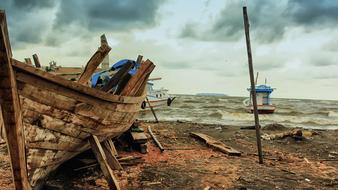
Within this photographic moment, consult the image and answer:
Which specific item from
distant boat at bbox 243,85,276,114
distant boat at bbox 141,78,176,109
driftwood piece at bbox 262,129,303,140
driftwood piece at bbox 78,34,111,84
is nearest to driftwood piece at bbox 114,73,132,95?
driftwood piece at bbox 78,34,111,84

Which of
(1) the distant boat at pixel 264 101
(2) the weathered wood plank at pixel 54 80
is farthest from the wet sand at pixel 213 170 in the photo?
(1) the distant boat at pixel 264 101

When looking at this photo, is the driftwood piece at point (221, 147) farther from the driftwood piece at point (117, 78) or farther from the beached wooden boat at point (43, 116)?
the beached wooden boat at point (43, 116)

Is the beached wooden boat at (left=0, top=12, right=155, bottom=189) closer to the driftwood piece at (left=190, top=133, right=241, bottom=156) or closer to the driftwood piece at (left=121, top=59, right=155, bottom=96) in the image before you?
the driftwood piece at (left=121, top=59, right=155, bottom=96)

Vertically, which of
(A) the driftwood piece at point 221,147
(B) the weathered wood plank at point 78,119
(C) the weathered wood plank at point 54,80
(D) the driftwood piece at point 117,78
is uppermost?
(D) the driftwood piece at point 117,78

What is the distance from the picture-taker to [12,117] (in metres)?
3.97

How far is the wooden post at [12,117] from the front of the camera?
375 centimetres

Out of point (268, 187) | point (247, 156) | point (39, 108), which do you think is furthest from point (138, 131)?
point (39, 108)

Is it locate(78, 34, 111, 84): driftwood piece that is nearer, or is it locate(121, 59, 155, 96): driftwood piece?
locate(78, 34, 111, 84): driftwood piece

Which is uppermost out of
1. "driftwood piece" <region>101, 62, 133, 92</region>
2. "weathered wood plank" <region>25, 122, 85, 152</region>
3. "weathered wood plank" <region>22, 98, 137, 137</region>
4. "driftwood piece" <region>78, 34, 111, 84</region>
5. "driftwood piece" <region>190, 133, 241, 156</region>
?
"driftwood piece" <region>78, 34, 111, 84</region>

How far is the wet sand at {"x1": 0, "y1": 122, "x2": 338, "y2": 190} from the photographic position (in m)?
6.73

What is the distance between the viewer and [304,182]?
286 inches

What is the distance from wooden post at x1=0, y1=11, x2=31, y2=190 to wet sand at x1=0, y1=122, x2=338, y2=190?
2061 mm

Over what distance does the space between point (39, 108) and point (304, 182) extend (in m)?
5.92

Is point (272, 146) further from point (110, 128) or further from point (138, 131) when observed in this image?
point (110, 128)
